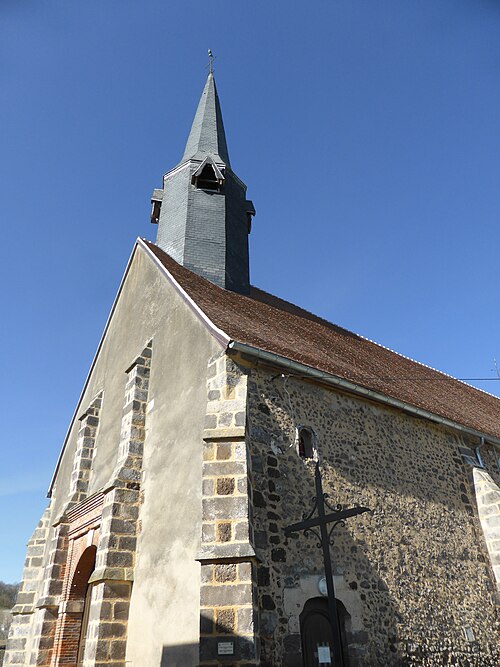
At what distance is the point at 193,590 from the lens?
5438 mm

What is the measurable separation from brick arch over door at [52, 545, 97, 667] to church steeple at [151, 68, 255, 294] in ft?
18.7

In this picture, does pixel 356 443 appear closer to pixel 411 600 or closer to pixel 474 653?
pixel 411 600

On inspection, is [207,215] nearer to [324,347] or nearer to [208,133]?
[208,133]

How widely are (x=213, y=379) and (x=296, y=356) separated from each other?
1474 mm

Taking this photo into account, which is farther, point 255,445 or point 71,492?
point 71,492

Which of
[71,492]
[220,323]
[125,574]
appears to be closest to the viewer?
[125,574]

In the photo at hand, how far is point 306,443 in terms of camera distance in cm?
682

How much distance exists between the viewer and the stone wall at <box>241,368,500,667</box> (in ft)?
18.8

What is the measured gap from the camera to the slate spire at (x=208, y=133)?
42.9 ft

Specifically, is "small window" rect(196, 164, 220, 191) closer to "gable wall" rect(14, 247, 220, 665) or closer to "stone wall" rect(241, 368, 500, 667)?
"gable wall" rect(14, 247, 220, 665)

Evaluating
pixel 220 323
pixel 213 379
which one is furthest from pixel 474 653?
pixel 220 323

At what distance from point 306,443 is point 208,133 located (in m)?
9.84

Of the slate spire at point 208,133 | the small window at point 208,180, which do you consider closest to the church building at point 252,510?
the small window at point 208,180

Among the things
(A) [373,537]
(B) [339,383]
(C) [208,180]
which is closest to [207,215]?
(C) [208,180]
